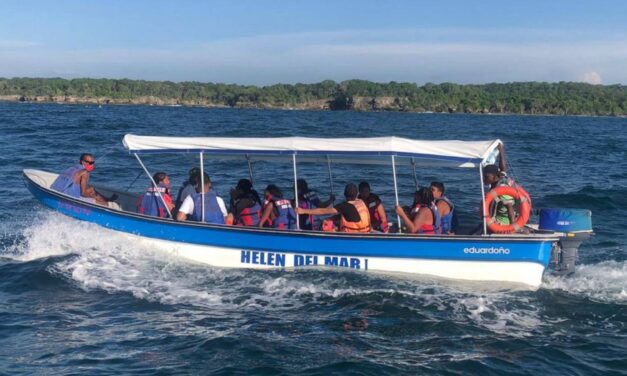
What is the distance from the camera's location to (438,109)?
127 meters

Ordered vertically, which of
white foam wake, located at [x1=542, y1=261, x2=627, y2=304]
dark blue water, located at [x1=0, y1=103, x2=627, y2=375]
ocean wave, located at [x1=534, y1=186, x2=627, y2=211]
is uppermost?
ocean wave, located at [x1=534, y1=186, x2=627, y2=211]

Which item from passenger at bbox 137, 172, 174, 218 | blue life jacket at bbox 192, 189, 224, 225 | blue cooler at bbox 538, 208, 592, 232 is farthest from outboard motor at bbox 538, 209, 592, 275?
passenger at bbox 137, 172, 174, 218

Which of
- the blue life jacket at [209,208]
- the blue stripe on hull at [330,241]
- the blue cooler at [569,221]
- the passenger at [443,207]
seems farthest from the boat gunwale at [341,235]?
the passenger at [443,207]

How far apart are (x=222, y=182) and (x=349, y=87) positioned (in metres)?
120

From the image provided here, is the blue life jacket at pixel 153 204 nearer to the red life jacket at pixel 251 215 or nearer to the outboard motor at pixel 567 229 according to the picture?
the red life jacket at pixel 251 215

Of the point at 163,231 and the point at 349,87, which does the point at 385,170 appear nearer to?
the point at 163,231

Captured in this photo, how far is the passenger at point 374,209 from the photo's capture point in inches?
468

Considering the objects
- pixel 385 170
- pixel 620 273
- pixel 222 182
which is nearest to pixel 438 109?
pixel 385 170

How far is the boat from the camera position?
10727mm

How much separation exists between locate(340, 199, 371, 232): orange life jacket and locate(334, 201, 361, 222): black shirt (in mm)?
48

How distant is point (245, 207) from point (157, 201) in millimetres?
1637

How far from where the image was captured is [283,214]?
11.8m

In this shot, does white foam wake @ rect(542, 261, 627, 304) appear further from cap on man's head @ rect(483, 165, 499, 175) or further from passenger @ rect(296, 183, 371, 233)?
passenger @ rect(296, 183, 371, 233)

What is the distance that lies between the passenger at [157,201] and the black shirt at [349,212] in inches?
124
